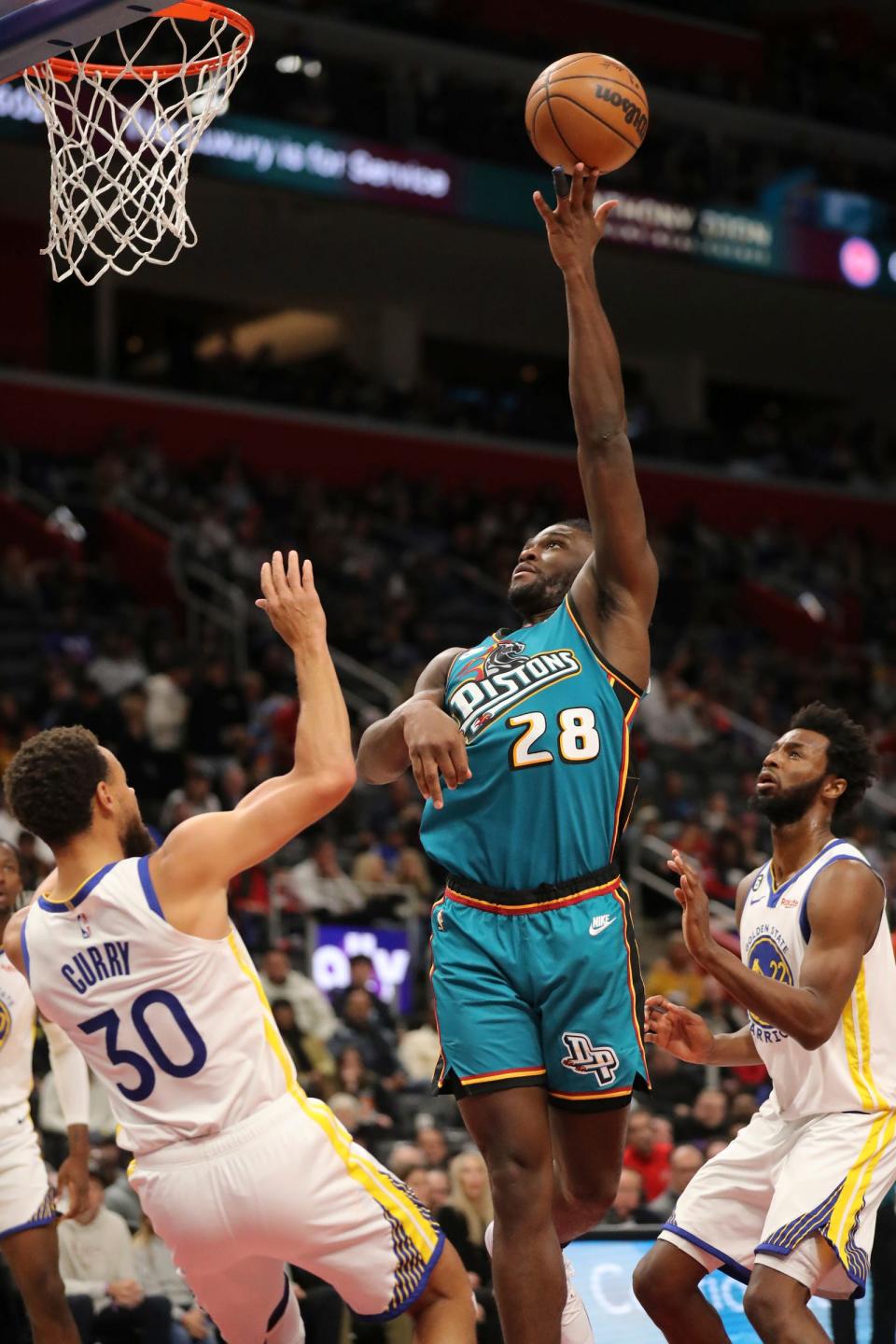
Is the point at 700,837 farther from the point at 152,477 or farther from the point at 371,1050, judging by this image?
the point at 152,477

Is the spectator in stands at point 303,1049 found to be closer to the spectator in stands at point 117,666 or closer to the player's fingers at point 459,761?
the spectator in stands at point 117,666

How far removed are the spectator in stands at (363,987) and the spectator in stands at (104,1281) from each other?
9.46ft

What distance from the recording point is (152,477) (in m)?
19.4

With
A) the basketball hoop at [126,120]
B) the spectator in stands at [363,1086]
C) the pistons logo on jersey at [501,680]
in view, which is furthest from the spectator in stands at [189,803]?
the pistons logo on jersey at [501,680]

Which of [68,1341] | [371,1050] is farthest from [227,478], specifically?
[68,1341]

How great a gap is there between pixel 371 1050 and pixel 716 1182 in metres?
5.31

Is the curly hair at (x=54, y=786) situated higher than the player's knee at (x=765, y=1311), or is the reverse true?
the curly hair at (x=54, y=786)

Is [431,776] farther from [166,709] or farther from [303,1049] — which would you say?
[166,709]

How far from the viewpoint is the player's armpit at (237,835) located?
4164 mm

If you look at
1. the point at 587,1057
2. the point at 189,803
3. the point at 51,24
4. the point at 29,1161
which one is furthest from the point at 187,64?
the point at 189,803

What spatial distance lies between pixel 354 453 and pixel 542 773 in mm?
18000

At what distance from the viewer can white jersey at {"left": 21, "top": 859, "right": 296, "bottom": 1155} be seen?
13.7 ft

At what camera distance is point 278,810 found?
4.17m

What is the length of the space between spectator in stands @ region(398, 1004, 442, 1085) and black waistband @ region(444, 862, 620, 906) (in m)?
5.87
